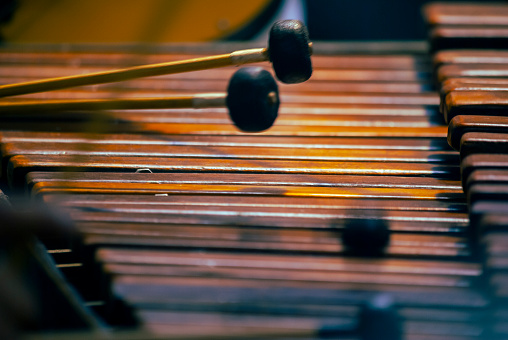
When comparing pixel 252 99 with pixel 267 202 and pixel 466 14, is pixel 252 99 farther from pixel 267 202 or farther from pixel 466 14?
pixel 466 14

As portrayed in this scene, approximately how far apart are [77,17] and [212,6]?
68 centimetres

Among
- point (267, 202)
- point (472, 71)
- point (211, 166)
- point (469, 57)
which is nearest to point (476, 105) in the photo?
point (472, 71)

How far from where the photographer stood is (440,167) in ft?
5.98

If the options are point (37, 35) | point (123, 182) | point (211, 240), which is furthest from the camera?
point (37, 35)

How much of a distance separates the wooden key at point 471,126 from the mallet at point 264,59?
0.45 meters

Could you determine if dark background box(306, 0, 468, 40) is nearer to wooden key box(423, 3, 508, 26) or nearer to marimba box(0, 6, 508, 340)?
wooden key box(423, 3, 508, 26)

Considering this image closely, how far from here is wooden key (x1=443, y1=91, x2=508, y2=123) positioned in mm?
1827

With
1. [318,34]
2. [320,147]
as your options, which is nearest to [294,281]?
[320,147]

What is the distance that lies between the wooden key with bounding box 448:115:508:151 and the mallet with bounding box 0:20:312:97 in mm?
447

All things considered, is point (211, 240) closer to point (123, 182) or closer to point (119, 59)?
point (123, 182)

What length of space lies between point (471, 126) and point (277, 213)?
2.03 feet

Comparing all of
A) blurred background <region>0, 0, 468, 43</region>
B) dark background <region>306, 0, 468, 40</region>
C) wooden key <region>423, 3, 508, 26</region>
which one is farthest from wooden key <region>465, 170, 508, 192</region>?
dark background <region>306, 0, 468, 40</region>

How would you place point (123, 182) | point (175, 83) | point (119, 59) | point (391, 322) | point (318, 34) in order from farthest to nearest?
point (318, 34)
point (119, 59)
point (175, 83)
point (123, 182)
point (391, 322)

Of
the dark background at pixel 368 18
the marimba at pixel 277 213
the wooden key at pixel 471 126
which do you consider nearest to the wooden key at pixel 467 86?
the marimba at pixel 277 213
